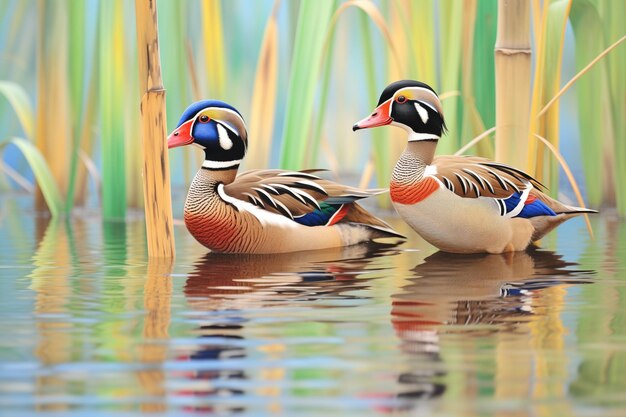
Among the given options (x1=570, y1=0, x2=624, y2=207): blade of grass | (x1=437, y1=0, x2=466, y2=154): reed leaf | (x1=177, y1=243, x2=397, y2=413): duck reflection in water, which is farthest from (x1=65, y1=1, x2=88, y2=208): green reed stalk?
(x1=570, y1=0, x2=624, y2=207): blade of grass

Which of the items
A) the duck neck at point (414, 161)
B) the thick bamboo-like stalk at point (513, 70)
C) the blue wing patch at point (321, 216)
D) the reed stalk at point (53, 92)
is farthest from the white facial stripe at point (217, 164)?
the reed stalk at point (53, 92)

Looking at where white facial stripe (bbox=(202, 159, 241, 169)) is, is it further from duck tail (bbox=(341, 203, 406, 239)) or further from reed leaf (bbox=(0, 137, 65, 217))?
reed leaf (bbox=(0, 137, 65, 217))

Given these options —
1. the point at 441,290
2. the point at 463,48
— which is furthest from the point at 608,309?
the point at 463,48

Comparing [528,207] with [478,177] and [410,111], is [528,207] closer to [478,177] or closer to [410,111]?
[478,177]

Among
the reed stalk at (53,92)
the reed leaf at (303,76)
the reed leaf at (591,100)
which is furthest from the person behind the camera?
the reed stalk at (53,92)

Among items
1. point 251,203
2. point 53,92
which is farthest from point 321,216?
point 53,92

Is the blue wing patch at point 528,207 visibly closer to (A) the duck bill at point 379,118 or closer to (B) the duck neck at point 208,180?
(A) the duck bill at point 379,118

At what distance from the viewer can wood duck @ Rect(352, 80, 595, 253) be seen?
32.0ft

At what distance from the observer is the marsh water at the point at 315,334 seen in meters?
4.67

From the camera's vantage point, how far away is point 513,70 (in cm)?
1018

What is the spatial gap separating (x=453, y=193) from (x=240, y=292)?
253cm

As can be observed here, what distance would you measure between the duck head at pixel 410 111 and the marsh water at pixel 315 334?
918 millimetres

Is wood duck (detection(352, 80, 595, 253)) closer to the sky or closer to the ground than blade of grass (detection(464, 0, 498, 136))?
closer to the ground

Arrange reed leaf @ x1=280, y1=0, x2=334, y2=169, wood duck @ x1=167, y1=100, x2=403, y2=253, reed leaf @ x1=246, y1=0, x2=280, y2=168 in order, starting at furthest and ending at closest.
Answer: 1. reed leaf @ x1=246, y1=0, x2=280, y2=168
2. reed leaf @ x1=280, y1=0, x2=334, y2=169
3. wood duck @ x1=167, y1=100, x2=403, y2=253
